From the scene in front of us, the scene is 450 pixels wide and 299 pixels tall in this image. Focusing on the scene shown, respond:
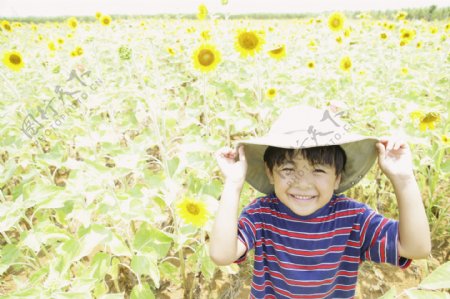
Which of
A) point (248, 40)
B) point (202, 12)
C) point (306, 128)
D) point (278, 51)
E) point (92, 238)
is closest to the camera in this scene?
point (306, 128)

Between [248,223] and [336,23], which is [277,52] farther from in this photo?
[248,223]

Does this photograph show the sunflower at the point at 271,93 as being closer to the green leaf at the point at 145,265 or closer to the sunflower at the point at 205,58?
the sunflower at the point at 205,58

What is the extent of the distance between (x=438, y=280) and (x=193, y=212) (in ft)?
3.55

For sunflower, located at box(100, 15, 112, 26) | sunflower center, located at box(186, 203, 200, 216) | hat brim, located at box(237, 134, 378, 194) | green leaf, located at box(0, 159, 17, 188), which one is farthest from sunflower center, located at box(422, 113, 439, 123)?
sunflower, located at box(100, 15, 112, 26)

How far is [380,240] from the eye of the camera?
1.12m

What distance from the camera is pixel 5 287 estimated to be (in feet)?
7.32

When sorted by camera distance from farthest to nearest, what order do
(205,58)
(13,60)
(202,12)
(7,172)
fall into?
(202,12) → (13,60) → (205,58) → (7,172)

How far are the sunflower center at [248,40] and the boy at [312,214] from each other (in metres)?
1.66

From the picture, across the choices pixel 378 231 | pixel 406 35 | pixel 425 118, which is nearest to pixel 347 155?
pixel 378 231

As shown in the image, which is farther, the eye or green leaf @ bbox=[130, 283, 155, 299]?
green leaf @ bbox=[130, 283, 155, 299]

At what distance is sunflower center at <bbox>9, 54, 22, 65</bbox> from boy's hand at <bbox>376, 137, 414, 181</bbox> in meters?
A: 3.13

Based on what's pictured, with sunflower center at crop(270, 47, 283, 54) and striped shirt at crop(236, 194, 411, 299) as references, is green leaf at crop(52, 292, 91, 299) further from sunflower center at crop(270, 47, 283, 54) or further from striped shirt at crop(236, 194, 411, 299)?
sunflower center at crop(270, 47, 283, 54)

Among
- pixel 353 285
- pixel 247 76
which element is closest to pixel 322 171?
pixel 353 285

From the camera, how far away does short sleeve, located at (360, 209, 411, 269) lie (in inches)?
43.2
